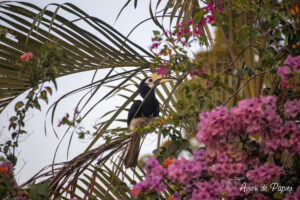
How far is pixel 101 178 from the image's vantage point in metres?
1.95

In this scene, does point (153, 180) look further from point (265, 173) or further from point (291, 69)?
point (291, 69)

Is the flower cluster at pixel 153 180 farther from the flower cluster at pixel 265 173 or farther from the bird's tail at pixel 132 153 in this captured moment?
the bird's tail at pixel 132 153

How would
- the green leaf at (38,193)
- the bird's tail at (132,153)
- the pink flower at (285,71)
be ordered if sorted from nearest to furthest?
the pink flower at (285,71) → the green leaf at (38,193) → the bird's tail at (132,153)

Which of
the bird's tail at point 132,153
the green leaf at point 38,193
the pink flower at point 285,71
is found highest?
the pink flower at point 285,71

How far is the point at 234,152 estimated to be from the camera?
1.04 meters

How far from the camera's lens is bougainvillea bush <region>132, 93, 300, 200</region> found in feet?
3.27

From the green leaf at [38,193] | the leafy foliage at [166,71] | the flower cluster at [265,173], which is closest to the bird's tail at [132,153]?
the leafy foliage at [166,71]

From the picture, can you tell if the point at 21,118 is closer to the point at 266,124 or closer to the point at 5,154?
the point at 5,154

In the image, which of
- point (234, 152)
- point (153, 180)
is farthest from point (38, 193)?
point (234, 152)

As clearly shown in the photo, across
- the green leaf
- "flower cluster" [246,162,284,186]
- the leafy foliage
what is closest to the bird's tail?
the leafy foliage

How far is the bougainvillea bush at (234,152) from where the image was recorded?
3.27 ft

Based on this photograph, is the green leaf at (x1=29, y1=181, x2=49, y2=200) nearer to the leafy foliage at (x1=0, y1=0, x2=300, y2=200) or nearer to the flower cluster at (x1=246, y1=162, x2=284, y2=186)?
the leafy foliage at (x1=0, y1=0, x2=300, y2=200)

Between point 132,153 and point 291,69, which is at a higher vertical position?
point 291,69

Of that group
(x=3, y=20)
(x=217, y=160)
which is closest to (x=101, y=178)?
(x=3, y=20)
